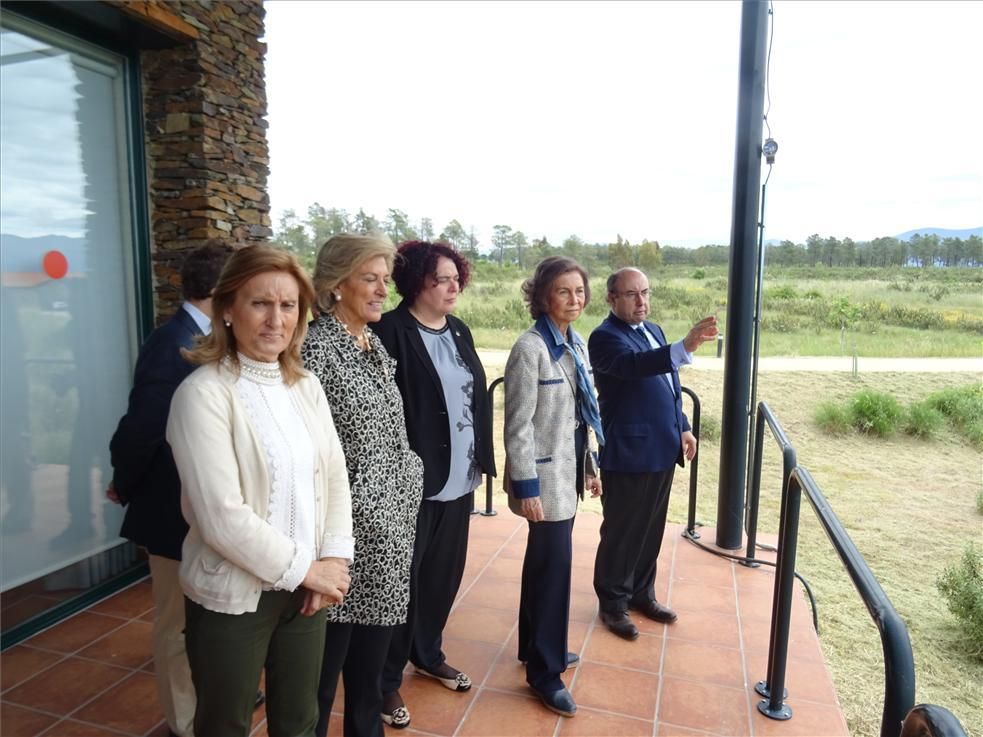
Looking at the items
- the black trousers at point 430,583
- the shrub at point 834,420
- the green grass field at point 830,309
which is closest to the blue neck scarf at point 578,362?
the black trousers at point 430,583

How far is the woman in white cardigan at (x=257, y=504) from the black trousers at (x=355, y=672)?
0.16 m

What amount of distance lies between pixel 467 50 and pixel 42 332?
882 centimetres

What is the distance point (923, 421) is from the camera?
7.32 metres

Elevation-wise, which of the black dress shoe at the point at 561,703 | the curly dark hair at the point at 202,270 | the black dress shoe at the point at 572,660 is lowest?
the black dress shoe at the point at 572,660

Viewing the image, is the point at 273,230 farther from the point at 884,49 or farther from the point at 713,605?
the point at 884,49

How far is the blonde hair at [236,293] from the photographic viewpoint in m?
1.31

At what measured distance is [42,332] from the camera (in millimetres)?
2660

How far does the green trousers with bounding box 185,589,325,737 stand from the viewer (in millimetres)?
1271

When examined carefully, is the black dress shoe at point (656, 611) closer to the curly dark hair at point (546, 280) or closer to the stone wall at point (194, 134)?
the curly dark hair at point (546, 280)

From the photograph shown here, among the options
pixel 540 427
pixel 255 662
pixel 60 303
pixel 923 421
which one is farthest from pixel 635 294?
pixel 923 421

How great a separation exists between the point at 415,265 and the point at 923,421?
7.47 m

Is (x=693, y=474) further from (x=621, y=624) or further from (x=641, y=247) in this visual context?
(x=641, y=247)

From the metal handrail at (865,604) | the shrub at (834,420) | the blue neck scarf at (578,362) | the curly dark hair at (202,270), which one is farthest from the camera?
the shrub at (834,420)

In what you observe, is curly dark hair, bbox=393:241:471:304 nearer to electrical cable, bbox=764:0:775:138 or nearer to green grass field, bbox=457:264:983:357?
electrical cable, bbox=764:0:775:138
